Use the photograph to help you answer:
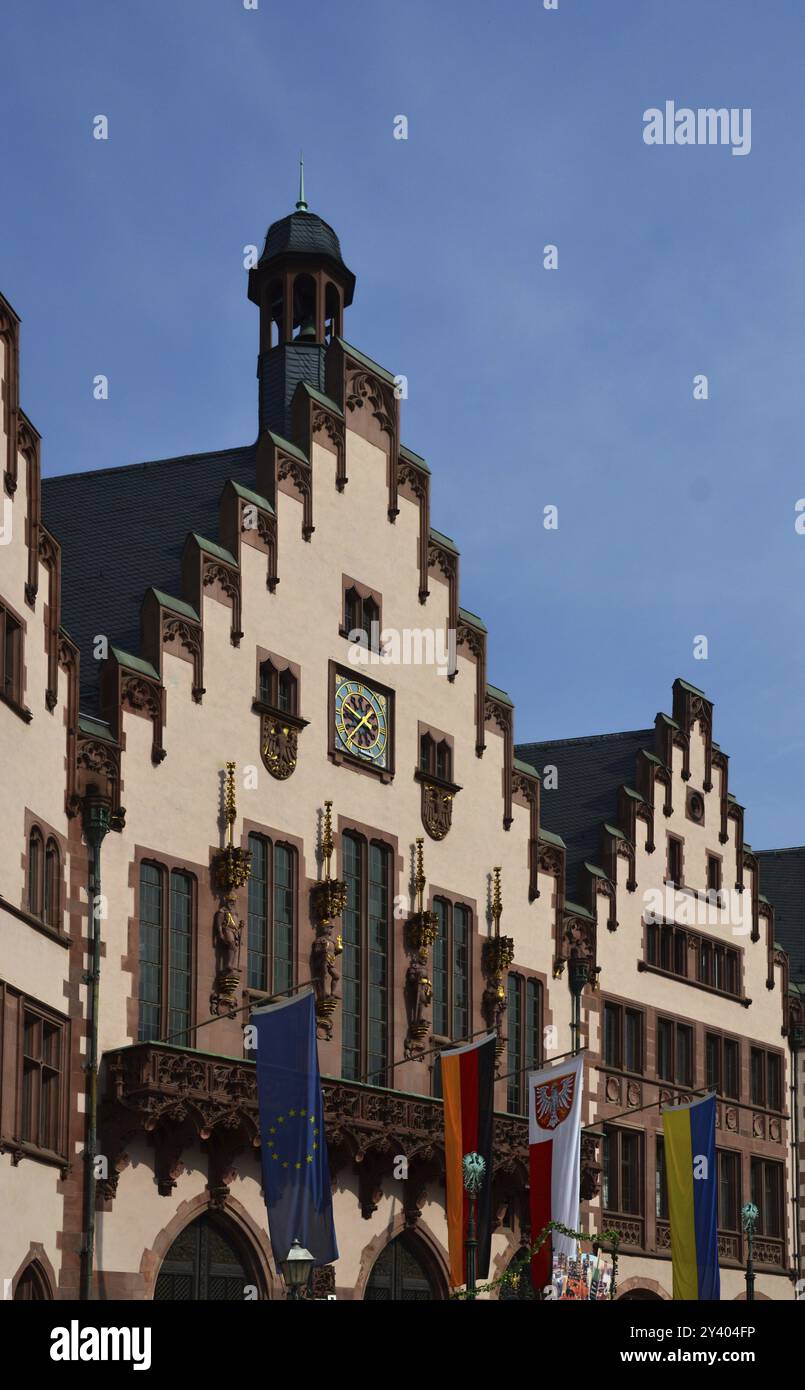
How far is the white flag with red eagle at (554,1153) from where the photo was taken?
4616 cm

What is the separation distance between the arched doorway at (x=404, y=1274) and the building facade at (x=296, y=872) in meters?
0.10

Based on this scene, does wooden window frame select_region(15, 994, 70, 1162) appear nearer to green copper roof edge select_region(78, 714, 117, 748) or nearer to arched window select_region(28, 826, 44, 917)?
arched window select_region(28, 826, 44, 917)

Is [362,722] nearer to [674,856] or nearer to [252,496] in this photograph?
[252,496]

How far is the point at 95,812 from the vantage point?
128 ft

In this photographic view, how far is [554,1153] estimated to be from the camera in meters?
46.6

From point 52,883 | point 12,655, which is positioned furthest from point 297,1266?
point 12,655

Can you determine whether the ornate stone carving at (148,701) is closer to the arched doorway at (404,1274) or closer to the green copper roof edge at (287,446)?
the green copper roof edge at (287,446)

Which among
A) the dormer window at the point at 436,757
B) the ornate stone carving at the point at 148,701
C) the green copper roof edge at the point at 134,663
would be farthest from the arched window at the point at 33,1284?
the dormer window at the point at 436,757

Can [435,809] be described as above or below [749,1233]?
above

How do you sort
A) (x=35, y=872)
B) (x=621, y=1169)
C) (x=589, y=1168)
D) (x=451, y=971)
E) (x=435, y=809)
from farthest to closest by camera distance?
(x=621, y=1169) → (x=589, y=1168) → (x=435, y=809) → (x=451, y=971) → (x=35, y=872)

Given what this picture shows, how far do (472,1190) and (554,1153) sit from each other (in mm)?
3085
